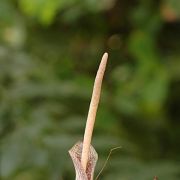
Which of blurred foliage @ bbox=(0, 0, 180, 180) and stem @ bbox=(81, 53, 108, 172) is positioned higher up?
blurred foliage @ bbox=(0, 0, 180, 180)

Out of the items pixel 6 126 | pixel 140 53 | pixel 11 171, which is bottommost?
pixel 11 171

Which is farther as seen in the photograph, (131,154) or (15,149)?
(131,154)

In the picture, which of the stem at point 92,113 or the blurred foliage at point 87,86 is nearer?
the stem at point 92,113

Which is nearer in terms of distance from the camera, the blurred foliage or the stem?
the stem

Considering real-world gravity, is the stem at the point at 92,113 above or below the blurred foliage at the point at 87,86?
below

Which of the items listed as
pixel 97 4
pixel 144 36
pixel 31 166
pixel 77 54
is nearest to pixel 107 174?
pixel 31 166

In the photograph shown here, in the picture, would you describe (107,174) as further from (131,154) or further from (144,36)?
(144,36)

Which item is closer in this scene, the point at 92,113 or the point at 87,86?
the point at 92,113

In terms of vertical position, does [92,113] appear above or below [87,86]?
below
